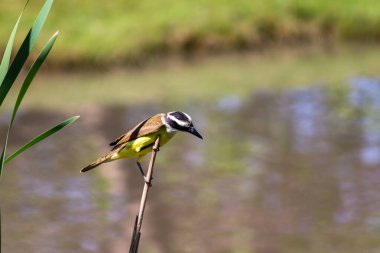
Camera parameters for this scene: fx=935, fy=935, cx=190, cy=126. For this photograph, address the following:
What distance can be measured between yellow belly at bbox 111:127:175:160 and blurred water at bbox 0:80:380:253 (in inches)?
165

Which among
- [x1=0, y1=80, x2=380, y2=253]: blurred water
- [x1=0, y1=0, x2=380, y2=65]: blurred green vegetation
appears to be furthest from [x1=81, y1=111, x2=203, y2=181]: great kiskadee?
[x1=0, y1=0, x2=380, y2=65]: blurred green vegetation

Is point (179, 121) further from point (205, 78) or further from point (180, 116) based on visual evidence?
point (205, 78)

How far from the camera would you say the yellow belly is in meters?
2.75

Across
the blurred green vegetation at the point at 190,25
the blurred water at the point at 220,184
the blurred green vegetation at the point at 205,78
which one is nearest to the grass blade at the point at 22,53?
the blurred water at the point at 220,184

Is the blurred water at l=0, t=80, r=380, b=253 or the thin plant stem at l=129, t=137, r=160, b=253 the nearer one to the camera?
the thin plant stem at l=129, t=137, r=160, b=253

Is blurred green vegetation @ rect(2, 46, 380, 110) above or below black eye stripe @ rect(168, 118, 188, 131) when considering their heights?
above

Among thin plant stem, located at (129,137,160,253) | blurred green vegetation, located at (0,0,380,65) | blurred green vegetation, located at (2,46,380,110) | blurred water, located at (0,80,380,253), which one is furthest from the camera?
blurred green vegetation, located at (0,0,380,65)

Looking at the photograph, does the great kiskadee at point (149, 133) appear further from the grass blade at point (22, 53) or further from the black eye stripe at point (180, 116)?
the grass blade at point (22, 53)

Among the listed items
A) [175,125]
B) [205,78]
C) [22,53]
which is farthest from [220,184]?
[22,53]

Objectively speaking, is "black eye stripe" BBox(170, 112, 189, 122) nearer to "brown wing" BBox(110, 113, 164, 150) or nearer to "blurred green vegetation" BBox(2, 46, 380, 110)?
"brown wing" BBox(110, 113, 164, 150)

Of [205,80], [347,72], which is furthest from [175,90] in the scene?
[347,72]

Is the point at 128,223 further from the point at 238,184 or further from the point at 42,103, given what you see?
the point at 42,103

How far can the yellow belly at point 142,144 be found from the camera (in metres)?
2.75

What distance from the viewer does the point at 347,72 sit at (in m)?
13.5
